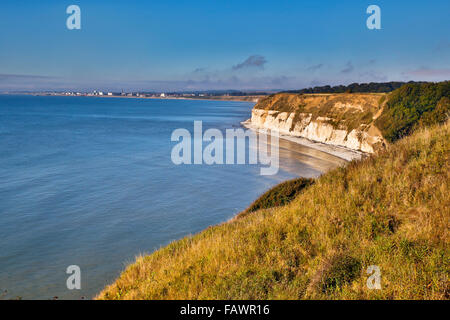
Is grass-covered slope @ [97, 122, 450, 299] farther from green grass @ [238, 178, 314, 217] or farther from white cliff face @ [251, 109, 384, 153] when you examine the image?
white cliff face @ [251, 109, 384, 153]

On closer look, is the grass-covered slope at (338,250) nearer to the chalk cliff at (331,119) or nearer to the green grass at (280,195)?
the green grass at (280,195)

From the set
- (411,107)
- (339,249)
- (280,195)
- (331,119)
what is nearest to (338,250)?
(339,249)

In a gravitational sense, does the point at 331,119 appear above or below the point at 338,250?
above

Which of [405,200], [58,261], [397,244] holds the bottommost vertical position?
[58,261]

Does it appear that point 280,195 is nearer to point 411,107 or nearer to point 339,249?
point 339,249

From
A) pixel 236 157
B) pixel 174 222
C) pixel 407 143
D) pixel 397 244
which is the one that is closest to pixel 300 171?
pixel 236 157

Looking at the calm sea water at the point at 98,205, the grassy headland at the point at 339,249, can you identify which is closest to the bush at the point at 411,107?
the calm sea water at the point at 98,205

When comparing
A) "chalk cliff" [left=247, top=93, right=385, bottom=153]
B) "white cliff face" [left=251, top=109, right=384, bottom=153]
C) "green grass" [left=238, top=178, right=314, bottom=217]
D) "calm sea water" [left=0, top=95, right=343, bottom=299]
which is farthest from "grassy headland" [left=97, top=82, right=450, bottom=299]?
"white cliff face" [left=251, top=109, right=384, bottom=153]
